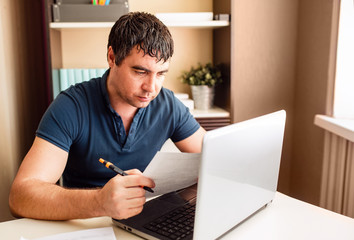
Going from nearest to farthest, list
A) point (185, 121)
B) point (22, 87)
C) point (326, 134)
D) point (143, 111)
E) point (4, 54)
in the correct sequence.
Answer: point (143, 111) → point (185, 121) → point (4, 54) → point (326, 134) → point (22, 87)

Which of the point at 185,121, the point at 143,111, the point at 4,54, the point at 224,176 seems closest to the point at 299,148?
the point at 185,121

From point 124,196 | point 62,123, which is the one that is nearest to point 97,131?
point 62,123

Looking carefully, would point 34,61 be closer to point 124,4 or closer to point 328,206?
point 124,4

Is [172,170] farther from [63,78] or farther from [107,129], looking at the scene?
[63,78]

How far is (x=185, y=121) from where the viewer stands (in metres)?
1.54

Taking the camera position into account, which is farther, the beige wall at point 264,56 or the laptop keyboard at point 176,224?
the beige wall at point 264,56

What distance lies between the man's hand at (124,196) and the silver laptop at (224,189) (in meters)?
0.05

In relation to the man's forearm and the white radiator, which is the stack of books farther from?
the white radiator

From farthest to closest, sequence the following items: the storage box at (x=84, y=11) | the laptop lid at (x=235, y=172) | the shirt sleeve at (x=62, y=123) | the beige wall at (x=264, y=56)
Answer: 1. the beige wall at (x=264, y=56)
2. the storage box at (x=84, y=11)
3. the shirt sleeve at (x=62, y=123)
4. the laptop lid at (x=235, y=172)

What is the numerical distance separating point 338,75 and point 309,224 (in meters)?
1.11

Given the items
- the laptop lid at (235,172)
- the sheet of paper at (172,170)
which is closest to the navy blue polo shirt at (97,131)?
the sheet of paper at (172,170)

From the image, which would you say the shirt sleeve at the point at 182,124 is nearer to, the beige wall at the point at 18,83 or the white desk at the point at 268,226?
the white desk at the point at 268,226

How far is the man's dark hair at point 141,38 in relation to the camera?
4.01 ft

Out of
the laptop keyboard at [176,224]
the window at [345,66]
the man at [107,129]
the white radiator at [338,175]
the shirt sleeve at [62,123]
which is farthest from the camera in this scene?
the window at [345,66]
